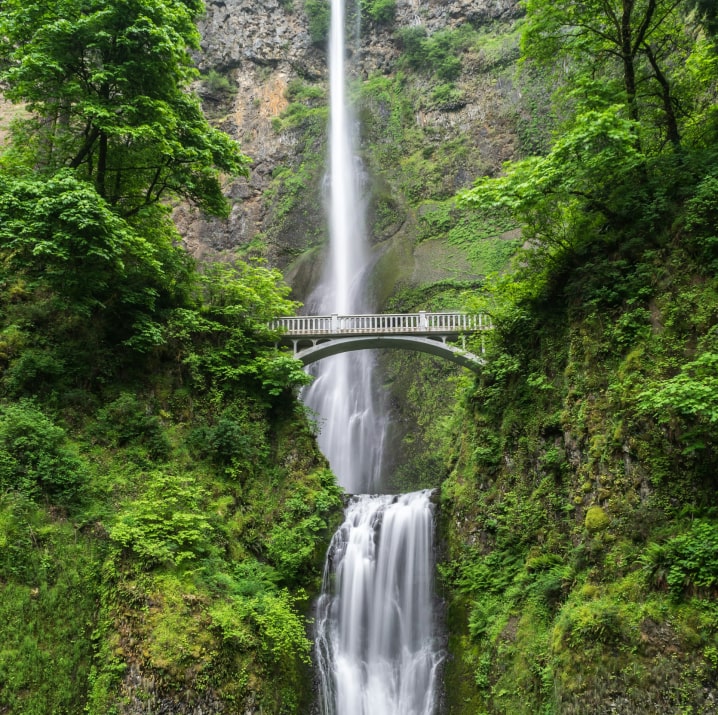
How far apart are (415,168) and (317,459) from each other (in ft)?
81.7

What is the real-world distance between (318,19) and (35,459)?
140 ft

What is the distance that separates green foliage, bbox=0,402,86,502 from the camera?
9.62 m

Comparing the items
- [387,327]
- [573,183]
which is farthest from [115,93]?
[387,327]

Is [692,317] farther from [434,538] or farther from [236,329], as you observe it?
[236,329]

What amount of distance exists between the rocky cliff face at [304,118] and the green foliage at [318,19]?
54 cm

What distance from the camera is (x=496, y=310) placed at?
46.2ft

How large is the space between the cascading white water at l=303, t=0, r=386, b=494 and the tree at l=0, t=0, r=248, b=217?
29.9ft

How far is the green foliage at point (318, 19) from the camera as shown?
4291cm

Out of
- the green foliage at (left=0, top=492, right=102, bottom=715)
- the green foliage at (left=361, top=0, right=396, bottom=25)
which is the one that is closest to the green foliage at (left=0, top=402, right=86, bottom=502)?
the green foliage at (left=0, top=492, right=102, bottom=715)

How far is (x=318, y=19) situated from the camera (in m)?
42.9

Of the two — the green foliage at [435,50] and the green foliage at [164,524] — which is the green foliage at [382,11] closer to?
the green foliage at [435,50]

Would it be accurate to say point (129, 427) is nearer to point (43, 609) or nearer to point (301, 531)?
point (43, 609)

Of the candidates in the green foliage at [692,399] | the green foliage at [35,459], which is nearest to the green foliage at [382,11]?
the green foliage at [35,459]

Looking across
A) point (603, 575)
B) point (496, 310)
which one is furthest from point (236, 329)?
point (603, 575)
